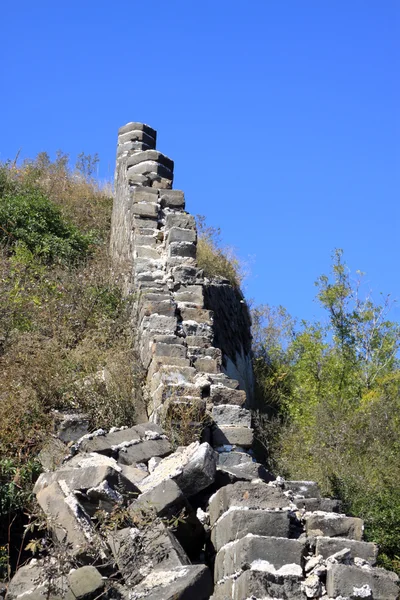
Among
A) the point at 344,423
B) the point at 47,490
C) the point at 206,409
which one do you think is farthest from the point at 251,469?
the point at 344,423

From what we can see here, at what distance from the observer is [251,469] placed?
25.2 feet

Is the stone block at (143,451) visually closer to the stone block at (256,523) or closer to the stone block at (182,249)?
the stone block at (256,523)

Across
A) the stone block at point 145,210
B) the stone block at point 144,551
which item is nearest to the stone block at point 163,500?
the stone block at point 144,551

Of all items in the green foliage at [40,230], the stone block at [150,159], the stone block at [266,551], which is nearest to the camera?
the stone block at [266,551]

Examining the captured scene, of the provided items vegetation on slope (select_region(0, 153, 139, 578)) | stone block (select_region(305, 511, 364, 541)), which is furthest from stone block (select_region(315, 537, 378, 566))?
→ vegetation on slope (select_region(0, 153, 139, 578))

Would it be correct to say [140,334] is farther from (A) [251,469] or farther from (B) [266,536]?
(B) [266,536]

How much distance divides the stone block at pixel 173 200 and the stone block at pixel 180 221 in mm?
597

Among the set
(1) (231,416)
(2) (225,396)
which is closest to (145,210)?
(2) (225,396)

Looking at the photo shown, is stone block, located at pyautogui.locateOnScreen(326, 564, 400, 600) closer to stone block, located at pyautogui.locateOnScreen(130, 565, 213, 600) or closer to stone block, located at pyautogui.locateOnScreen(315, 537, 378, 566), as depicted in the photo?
stone block, located at pyautogui.locateOnScreen(315, 537, 378, 566)

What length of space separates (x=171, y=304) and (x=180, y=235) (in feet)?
4.29

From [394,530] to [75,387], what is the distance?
3.75m

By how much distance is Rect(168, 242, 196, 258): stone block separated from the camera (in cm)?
1096

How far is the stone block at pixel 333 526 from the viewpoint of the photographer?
6691mm

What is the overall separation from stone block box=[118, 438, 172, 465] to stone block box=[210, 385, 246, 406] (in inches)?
40.6
